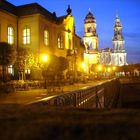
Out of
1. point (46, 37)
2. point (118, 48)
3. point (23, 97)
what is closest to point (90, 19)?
point (46, 37)

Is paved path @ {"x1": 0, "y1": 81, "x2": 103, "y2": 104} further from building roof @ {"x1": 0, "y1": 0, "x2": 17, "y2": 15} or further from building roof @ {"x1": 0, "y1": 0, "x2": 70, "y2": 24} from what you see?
building roof @ {"x1": 0, "y1": 0, "x2": 70, "y2": 24}

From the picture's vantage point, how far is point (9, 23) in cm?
4594

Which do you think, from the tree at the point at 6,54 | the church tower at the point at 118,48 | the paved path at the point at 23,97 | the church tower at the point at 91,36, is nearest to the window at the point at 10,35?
the tree at the point at 6,54

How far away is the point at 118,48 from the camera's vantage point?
619 feet

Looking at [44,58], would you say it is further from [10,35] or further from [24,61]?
[10,35]

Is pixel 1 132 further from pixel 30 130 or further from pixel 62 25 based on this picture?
pixel 62 25

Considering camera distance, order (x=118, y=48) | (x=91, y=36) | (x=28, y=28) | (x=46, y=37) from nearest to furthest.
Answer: (x=28, y=28)
(x=46, y=37)
(x=91, y=36)
(x=118, y=48)

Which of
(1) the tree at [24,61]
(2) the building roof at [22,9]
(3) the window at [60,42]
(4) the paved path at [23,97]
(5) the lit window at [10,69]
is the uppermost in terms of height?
(2) the building roof at [22,9]

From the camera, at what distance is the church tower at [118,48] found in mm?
187250

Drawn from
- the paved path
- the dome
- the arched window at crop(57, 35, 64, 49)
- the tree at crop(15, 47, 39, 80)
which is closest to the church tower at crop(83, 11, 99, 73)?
the dome

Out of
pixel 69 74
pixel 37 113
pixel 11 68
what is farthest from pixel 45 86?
pixel 37 113

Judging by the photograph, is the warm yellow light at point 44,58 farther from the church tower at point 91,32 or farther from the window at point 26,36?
the church tower at point 91,32

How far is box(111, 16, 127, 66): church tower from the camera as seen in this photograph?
187 m

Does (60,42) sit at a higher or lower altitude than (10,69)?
higher
